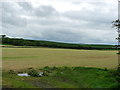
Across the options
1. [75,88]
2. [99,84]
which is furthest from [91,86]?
[75,88]

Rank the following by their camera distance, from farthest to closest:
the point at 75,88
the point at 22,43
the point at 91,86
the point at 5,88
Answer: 1. the point at 22,43
2. the point at 91,86
3. the point at 75,88
4. the point at 5,88

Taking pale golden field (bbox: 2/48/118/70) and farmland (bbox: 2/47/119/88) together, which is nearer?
farmland (bbox: 2/47/119/88)

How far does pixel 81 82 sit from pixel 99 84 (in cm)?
255

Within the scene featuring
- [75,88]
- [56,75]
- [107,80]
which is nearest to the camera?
[75,88]

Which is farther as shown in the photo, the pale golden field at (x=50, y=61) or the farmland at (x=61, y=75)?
the pale golden field at (x=50, y=61)

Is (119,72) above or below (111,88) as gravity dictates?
above

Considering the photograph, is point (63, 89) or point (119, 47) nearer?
point (63, 89)

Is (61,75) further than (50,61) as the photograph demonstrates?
No

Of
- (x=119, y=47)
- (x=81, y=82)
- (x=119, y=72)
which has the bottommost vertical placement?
(x=81, y=82)

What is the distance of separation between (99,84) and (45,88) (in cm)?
613

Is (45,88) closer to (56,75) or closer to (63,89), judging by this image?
(63,89)

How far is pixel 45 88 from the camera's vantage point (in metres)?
20.2

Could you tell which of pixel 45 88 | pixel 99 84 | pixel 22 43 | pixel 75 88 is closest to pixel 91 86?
pixel 99 84

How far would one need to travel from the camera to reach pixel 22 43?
142 m
